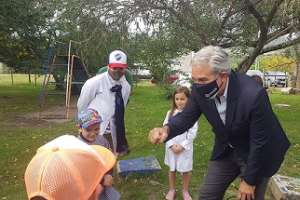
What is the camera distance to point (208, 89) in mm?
3617

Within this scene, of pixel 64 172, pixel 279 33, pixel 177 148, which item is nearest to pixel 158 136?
pixel 64 172

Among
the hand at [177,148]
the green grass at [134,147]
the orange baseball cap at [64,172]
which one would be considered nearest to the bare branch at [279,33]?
the green grass at [134,147]

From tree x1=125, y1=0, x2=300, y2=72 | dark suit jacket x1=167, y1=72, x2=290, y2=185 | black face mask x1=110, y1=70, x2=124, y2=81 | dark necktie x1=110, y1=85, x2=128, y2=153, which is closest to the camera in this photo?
dark suit jacket x1=167, y1=72, x2=290, y2=185

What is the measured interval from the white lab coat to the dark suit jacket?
172 cm

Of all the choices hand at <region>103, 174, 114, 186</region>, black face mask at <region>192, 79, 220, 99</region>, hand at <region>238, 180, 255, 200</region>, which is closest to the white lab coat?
black face mask at <region>192, 79, 220, 99</region>

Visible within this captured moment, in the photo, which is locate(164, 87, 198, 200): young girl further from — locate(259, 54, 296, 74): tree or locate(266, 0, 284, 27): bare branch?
locate(259, 54, 296, 74): tree

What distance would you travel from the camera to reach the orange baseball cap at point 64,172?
209cm

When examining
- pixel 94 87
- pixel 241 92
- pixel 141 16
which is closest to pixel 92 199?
pixel 241 92

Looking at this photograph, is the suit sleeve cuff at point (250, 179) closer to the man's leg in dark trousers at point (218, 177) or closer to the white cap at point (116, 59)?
the man's leg in dark trousers at point (218, 177)

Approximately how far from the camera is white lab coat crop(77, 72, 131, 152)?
5.34 m

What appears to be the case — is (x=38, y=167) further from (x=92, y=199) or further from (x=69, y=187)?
(x=92, y=199)

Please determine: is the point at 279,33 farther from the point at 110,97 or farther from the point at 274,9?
the point at 110,97

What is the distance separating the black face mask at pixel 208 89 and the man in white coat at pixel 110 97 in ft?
5.35

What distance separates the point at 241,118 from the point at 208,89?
0.30m
